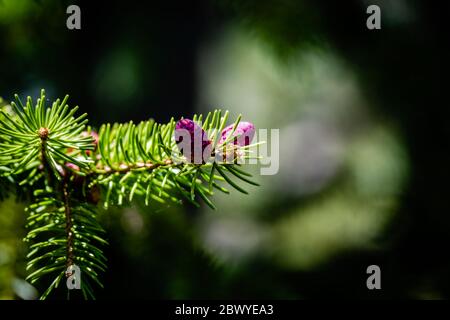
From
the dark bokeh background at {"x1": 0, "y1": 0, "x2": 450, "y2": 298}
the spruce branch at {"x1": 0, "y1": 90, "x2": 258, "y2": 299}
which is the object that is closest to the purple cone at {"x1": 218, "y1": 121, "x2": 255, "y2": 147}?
the spruce branch at {"x1": 0, "y1": 90, "x2": 258, "y2": 299}

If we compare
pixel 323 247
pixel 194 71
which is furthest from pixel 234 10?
pixel 194 71

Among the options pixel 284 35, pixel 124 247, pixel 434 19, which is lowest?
pixel 124 247

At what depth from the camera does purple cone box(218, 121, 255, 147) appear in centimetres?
62

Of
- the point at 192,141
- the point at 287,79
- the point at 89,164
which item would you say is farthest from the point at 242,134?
the point at 287,79

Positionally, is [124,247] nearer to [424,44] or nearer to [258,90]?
[424,44]

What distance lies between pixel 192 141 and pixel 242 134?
0.07 metres

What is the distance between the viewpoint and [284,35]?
1285mm

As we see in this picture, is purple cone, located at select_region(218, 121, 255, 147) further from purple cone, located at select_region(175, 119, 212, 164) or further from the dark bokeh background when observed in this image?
the dark bokeh background

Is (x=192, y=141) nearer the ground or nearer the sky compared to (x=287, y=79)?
nearer the ground

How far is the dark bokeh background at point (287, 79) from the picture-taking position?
3.71ft

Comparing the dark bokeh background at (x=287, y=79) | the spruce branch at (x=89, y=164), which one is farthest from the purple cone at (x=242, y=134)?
the dark bokeh background at (x=287, y=79)

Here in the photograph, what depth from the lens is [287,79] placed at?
5.65ft

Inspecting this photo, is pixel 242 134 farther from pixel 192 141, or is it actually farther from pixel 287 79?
pixel 287 79
